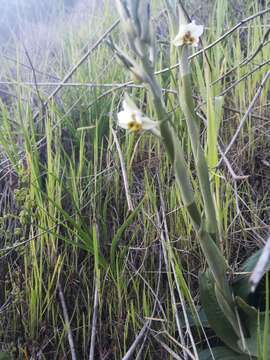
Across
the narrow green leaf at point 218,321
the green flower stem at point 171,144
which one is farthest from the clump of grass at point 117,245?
the green flower stem at point 171,144

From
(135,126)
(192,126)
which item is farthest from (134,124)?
(192,126)

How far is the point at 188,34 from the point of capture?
2.40 ft

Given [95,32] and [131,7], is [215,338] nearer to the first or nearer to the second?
[131,7]

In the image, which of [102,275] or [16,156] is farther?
[16,156]

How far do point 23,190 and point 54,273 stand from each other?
23 centimetres

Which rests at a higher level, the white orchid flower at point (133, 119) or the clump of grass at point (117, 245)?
the white orchid flower at point (133, 119)

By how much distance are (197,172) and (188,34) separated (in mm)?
236

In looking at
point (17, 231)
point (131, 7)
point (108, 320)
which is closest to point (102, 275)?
point (108, 320)

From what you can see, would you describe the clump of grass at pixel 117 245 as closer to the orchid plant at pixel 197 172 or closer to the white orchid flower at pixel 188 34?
the orchid plant at pixel 197 172

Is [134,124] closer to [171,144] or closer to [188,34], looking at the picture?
[171,144]

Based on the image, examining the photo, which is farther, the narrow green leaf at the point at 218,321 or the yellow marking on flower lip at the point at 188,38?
the narrow green leaf at the point at 218,321

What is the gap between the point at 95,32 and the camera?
181 centimetres

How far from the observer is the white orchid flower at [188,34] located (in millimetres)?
725

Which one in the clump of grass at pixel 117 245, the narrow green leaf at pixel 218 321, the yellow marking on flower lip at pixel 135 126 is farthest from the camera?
the clump of grass at pixel 117 245
